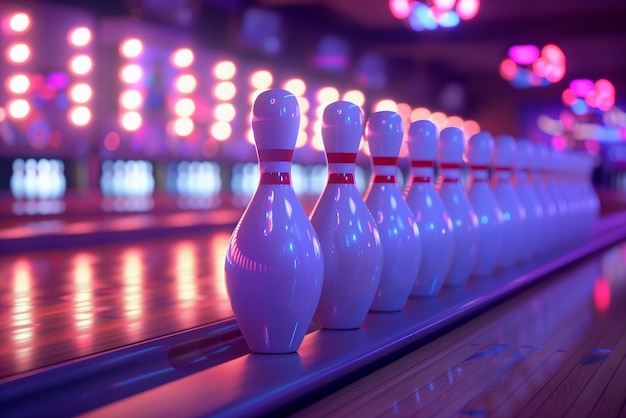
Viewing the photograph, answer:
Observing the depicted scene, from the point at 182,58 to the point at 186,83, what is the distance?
269 millimetres

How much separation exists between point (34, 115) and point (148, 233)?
9.53 feet

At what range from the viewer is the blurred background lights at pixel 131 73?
730 centimetres

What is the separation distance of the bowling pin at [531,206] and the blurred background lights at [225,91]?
20.1 feet

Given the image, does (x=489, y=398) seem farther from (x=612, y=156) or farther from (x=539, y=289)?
(x=612, y=156)

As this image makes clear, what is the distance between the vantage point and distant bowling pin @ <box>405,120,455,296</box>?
69.2 inches

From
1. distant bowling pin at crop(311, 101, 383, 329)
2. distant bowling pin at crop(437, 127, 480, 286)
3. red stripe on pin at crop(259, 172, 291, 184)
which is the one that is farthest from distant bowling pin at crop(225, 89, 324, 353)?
distant bowling pin at crop(437, 127, 480, 286)

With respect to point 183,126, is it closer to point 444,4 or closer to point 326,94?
point 444,4

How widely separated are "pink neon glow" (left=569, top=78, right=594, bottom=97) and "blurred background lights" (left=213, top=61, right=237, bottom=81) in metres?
6.68

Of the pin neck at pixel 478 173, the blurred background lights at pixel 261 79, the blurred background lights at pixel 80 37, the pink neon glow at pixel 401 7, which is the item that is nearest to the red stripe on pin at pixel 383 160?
the pin neck at pixel 478 173

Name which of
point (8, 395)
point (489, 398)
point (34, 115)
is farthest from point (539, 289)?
point (34, 115)

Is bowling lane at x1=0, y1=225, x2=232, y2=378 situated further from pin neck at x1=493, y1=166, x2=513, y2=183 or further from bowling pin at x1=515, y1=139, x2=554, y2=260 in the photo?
bowling pin at x1=515, y1=139, x2=554, y2=260

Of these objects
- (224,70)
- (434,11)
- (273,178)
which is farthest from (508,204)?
(224,70)

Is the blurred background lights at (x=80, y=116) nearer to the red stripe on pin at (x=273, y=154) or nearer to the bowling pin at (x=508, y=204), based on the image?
the bowling pin at (x=508, y=204)

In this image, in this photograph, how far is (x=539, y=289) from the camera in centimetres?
230
